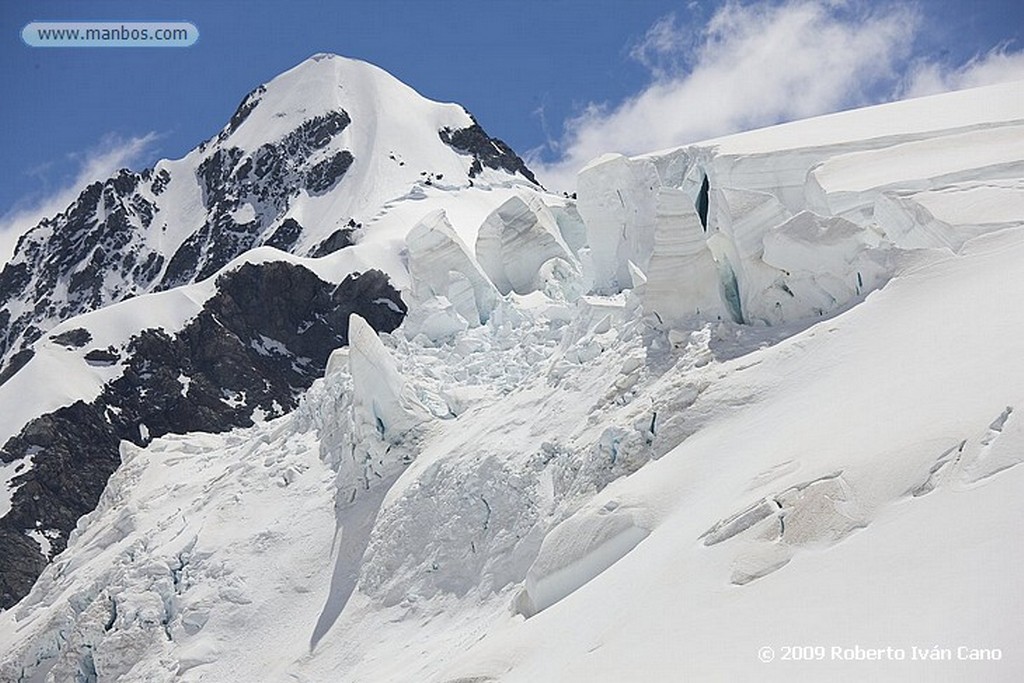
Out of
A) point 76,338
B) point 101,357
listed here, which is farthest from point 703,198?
point 76,338

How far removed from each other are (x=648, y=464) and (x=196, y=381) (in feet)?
264

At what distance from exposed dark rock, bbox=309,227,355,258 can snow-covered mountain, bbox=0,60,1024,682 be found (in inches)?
2742

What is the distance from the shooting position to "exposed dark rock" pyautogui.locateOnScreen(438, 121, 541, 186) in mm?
142750

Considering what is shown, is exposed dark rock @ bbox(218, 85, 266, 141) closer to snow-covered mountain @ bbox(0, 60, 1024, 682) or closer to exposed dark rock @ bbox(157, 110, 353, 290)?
exposed dark rock @ bbox(157, 110, 353, 290)

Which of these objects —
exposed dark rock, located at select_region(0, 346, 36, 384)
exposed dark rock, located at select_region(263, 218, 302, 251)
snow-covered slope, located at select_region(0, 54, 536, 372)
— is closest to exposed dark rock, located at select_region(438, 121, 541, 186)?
snow-covered slope, located at select_region(0, 54, 536, 372)

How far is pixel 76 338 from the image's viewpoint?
95062 millimetres

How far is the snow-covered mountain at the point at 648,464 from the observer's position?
12047 mm

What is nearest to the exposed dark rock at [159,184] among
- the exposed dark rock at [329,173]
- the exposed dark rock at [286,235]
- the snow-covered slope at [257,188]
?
the snow-covered slope at [257,188]

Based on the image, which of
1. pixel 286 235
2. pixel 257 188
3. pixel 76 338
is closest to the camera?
pixel 76 338

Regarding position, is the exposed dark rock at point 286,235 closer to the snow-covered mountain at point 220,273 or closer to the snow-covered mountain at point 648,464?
the snow-covered mountain at point 220,273

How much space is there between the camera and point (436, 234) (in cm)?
3753

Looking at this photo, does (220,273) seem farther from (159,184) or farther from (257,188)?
(159,184)

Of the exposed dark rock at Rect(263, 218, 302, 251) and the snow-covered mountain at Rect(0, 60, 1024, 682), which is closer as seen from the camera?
the snow-covered mountain at Rect(0, 60, 1024, 682)

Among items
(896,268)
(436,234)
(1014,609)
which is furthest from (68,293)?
(1014,609)
